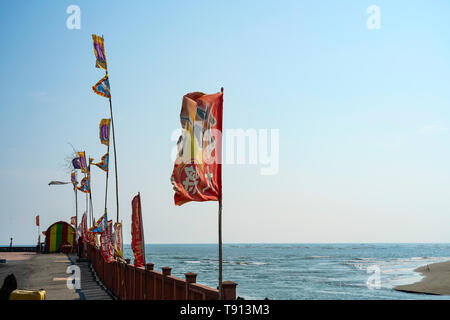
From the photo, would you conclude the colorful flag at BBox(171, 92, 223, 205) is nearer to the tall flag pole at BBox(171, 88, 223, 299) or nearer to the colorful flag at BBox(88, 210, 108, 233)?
the tall flag pole at BBox(171, 88, 223, 299)

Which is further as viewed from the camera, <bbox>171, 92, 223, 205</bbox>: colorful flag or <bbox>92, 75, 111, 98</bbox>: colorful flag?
<bbox>92, 75, 111, 98</bbox>: colorful flag

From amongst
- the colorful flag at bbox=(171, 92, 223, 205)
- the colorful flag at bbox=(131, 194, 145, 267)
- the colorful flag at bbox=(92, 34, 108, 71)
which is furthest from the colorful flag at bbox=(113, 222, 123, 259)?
the colorful flag at bbox=(171, 92, 223, 205)

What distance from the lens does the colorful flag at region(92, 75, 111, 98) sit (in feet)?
67.0

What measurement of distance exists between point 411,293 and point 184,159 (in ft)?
126

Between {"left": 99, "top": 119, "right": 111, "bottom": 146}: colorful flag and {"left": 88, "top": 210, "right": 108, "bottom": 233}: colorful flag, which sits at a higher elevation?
{"left": 99, "top": 119, "right": 111, "bottom": 146}: colorful flag

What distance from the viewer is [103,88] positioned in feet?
67.5

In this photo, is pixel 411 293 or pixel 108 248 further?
pixel 411 293

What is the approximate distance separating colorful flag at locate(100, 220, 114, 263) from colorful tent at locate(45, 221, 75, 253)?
44977mm

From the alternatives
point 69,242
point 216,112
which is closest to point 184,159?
point 216,112

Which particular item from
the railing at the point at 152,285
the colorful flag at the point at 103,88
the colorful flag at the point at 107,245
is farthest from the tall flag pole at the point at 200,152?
the colorful flag at the point at 103,88

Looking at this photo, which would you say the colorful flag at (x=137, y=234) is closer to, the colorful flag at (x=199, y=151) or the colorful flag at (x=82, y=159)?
the colorful flag at (x=199, y=151)

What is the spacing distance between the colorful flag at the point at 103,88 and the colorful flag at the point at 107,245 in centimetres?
592
